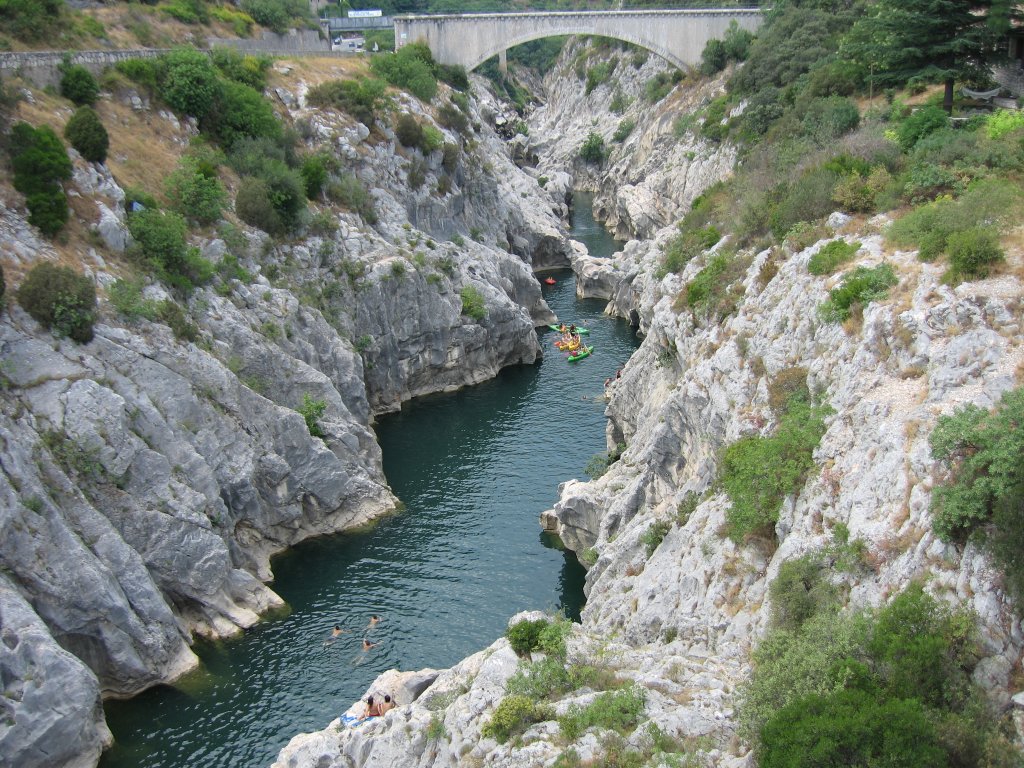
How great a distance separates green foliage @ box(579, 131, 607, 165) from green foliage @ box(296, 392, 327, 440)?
8442 cm

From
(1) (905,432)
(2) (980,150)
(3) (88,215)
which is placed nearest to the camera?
(1) (905,432)

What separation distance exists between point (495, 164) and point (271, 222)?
40.8 metres

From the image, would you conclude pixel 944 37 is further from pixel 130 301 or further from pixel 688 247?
pixel 130 301

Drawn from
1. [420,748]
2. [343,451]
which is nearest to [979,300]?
[420,748]

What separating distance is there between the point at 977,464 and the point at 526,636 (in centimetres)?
1284

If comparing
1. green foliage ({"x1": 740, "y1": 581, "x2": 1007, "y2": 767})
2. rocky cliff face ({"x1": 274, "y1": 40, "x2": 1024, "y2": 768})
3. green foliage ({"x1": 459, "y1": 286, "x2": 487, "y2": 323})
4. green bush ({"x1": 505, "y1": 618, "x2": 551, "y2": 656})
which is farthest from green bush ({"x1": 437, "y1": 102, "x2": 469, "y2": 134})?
green foliage ({"x1": 740, "y1": 581, "x2": 1007, "y2": 767})

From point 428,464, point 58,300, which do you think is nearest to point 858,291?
point 428,464

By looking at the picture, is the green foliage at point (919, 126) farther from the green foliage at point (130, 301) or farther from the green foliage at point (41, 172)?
the green foliage at point (41, 172)

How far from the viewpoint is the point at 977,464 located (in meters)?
20.7

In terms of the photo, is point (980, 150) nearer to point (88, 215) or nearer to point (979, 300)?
point (979, 300)

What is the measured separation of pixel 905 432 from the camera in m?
23.7

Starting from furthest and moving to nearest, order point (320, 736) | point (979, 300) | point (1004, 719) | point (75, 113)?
Answer: point (75, 113) < point (320, 736) < point (979, 300) < point (1004, 719)

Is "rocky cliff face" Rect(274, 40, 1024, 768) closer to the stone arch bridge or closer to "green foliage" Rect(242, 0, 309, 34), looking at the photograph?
"green foliage" Rect(242, 0, 309, 34)

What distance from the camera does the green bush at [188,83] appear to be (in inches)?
2181
